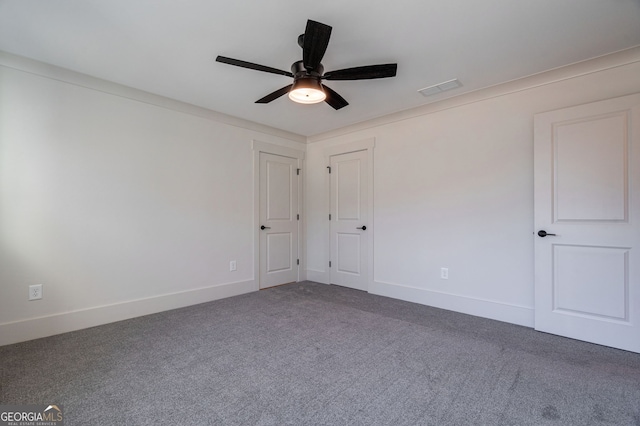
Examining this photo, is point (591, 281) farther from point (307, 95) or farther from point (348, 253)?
point (307, 95)

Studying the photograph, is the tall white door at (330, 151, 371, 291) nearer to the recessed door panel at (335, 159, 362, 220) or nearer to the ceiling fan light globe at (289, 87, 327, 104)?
the recessed door panel at (335, 159, 362, 220)

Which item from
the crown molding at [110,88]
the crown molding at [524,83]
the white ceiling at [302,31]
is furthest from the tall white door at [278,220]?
the white ceiling at [302,31]

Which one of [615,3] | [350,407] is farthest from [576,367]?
[615,3]

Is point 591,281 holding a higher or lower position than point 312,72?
lower

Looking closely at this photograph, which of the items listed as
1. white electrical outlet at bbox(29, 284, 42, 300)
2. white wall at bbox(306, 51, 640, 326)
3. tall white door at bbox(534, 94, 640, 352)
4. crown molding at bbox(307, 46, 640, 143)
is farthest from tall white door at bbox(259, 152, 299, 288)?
tall white door at bbox(534, 94, 640, 352)

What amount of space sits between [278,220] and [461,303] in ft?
9.14

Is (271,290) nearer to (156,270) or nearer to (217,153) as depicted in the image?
(156,270)

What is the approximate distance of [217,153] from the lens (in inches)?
156

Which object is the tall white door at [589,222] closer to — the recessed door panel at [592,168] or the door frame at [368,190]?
the recessed door panel at [592,168]

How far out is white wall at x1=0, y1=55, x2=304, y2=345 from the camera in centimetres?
260

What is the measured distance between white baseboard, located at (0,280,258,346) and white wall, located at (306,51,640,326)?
7.35ft

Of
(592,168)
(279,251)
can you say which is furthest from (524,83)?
(279,251)

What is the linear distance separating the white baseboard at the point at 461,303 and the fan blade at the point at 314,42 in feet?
9.56

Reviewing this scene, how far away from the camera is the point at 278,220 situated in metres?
4.69
